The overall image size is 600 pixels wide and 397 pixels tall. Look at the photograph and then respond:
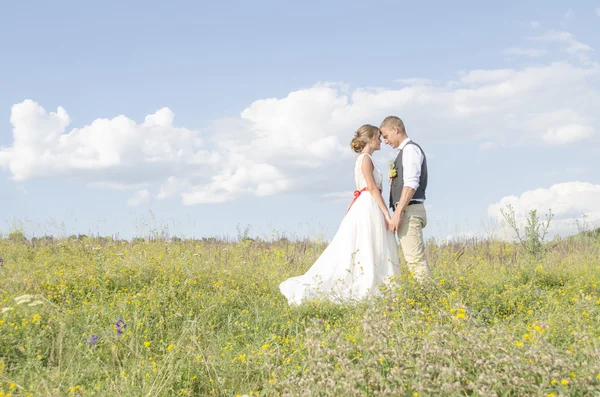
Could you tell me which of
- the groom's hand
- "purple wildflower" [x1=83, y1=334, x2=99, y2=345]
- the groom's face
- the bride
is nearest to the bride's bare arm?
the bride

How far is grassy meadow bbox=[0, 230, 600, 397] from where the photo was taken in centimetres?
335

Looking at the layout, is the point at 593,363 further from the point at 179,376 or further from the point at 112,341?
the point at 112,341

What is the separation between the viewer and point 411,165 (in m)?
6.97

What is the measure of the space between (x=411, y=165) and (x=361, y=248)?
1.45 metres

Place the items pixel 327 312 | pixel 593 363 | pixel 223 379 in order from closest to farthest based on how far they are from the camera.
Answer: pixel 593 363 < pixel 223 379 < pixel 327 312

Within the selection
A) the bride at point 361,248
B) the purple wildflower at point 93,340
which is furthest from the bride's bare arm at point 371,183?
the purple wildflower at point 93,340

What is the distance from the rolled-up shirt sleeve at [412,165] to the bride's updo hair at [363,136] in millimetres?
729

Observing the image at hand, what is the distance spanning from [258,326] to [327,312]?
1.05 meters

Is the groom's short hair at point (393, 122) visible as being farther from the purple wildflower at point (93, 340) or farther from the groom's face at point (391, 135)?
the purple wildflower at point (93, 340)

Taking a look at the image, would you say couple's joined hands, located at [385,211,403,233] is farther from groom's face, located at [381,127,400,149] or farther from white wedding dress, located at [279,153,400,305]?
groom's face, located at [381,127,400,149]

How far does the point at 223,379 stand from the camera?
13.8 ft

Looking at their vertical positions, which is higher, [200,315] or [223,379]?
[200,315]

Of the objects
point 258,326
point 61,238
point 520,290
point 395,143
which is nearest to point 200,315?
point 258,326

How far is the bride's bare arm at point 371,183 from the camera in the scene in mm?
Result: 7508
